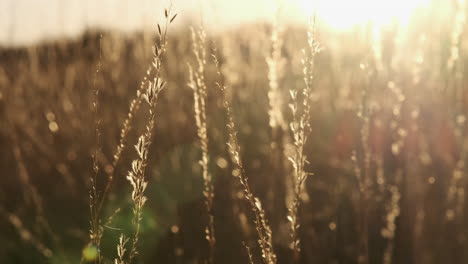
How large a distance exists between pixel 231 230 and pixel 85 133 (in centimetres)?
136

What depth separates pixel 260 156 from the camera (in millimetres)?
3430

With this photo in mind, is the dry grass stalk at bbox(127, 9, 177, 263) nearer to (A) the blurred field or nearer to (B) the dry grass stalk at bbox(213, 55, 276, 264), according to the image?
(B) the dry grass stalk at bbox(213, 55, 276, 264)

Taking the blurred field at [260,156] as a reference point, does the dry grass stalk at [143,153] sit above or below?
above

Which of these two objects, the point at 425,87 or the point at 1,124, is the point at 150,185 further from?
the point at 425,87

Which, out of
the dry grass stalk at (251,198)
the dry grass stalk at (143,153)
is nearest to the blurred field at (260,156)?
the dry grass stalk at (251,198)

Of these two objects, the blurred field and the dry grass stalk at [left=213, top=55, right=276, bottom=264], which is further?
the blurred field

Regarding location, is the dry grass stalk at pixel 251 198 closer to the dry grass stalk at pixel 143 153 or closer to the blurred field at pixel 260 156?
the dry grass stalk at pixel 143 153

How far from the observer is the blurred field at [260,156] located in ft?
7.86

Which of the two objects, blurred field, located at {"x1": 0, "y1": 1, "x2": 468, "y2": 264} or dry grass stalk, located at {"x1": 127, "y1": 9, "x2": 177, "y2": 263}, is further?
blurred field, located at {"x1": 0, "y1": 1, "x2": 468, "y2": 264}

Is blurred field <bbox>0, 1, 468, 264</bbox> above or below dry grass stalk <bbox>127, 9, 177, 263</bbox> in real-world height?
below

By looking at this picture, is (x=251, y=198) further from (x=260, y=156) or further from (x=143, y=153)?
(x=260, y=156)

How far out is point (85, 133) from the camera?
3.50 metres

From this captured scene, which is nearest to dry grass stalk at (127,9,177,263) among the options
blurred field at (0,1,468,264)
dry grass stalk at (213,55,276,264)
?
dry grass stalk at (213,55,276,264)

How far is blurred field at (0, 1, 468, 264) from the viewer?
2395 mm
